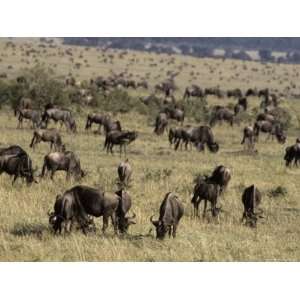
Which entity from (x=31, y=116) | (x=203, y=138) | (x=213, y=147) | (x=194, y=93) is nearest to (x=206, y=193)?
(x=213, y=147)

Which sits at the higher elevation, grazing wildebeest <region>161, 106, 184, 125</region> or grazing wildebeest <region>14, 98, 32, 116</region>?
grazing wildebeest <region>14, 98, 32, 116</region>

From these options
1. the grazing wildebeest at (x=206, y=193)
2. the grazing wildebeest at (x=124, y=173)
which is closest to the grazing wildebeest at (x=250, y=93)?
the grazing wildebeest at (x=124, y=173)

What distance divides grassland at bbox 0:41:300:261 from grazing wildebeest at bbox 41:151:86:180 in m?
0.36

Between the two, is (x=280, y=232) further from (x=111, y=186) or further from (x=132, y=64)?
(x=132, y=64)

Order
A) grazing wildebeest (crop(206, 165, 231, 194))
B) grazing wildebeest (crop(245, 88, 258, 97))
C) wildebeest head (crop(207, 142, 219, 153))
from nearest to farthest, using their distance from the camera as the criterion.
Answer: grazing wildebeest (crop(206, 165, 231, 194)) → wildebeest head (crop(207, 142, 219, 153)) → grazing wildebeest (crop(245, 88, 258, 97))

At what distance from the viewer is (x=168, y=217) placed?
1317cm

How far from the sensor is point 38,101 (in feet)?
128

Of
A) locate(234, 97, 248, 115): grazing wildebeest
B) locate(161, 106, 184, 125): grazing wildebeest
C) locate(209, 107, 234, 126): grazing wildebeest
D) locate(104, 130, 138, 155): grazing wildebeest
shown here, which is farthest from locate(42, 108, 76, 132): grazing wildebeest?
locate(234, 97, 248, 115): grazing wildebeest

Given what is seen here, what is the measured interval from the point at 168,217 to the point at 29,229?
2676 millimetres

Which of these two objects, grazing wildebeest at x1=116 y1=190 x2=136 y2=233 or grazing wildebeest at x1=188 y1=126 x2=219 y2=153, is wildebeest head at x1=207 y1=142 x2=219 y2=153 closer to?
grazing wildebeest at x1=188 y1=126 x2=219 y2=153

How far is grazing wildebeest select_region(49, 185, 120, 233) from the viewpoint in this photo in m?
12.7

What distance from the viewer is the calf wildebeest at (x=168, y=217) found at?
12938 mm

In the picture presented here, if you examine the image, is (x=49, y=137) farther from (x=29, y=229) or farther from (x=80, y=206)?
(x=80, y=206)

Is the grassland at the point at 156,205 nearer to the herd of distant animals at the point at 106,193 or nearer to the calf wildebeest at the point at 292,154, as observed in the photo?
the herd of distant animals at the point at 106,193
